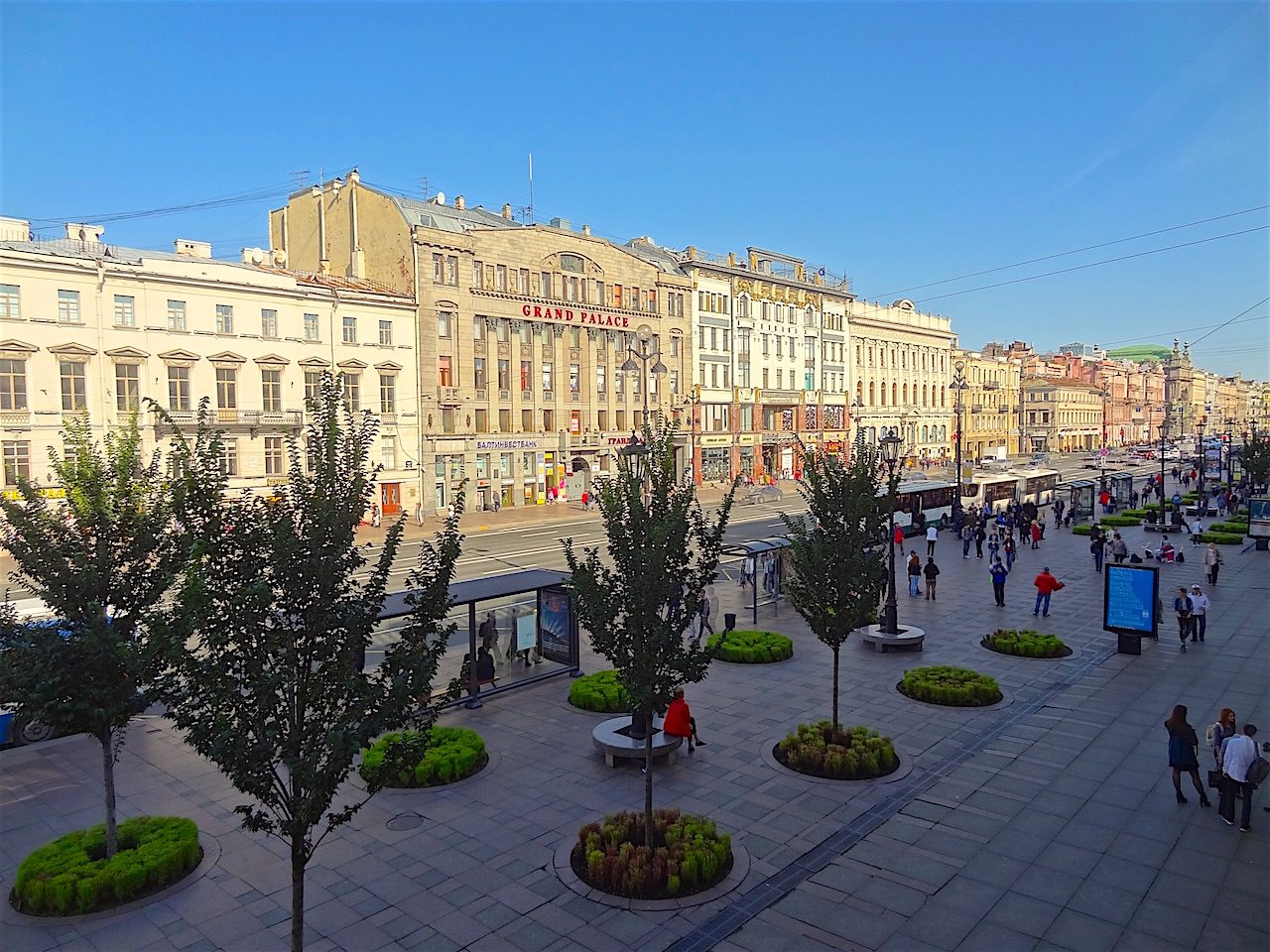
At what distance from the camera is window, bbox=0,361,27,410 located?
37688 mm

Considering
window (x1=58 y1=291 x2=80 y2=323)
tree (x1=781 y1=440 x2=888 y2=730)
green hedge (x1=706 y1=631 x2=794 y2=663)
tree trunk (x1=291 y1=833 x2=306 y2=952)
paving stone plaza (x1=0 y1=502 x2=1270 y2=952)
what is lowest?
paving stone plaza (x1=0 y1=502 x2=1270 y2=952)

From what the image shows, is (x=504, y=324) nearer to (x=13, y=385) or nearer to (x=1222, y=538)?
(x=13, y=385)

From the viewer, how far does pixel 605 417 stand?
64.6 m

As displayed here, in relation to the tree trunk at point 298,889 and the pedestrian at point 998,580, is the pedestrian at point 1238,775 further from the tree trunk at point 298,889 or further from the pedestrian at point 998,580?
the pedestrian at point 998,580

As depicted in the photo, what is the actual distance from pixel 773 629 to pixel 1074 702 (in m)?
8.29

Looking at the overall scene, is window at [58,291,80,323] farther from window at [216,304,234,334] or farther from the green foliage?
the green foliage

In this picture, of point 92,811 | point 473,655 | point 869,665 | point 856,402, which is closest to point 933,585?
point 869,665

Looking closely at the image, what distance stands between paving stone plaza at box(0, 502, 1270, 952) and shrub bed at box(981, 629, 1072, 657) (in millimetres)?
1885

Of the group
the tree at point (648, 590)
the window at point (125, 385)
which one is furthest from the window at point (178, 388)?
the tree at point (648, 590)

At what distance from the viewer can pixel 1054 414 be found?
135m

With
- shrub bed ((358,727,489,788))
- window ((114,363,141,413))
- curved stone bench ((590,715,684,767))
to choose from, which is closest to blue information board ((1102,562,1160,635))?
curved stone bench ((590,715,684,767))

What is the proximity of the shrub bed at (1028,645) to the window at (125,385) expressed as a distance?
39.4m

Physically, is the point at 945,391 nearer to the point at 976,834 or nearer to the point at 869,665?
the point at 869,665

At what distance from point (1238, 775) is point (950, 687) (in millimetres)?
5953
